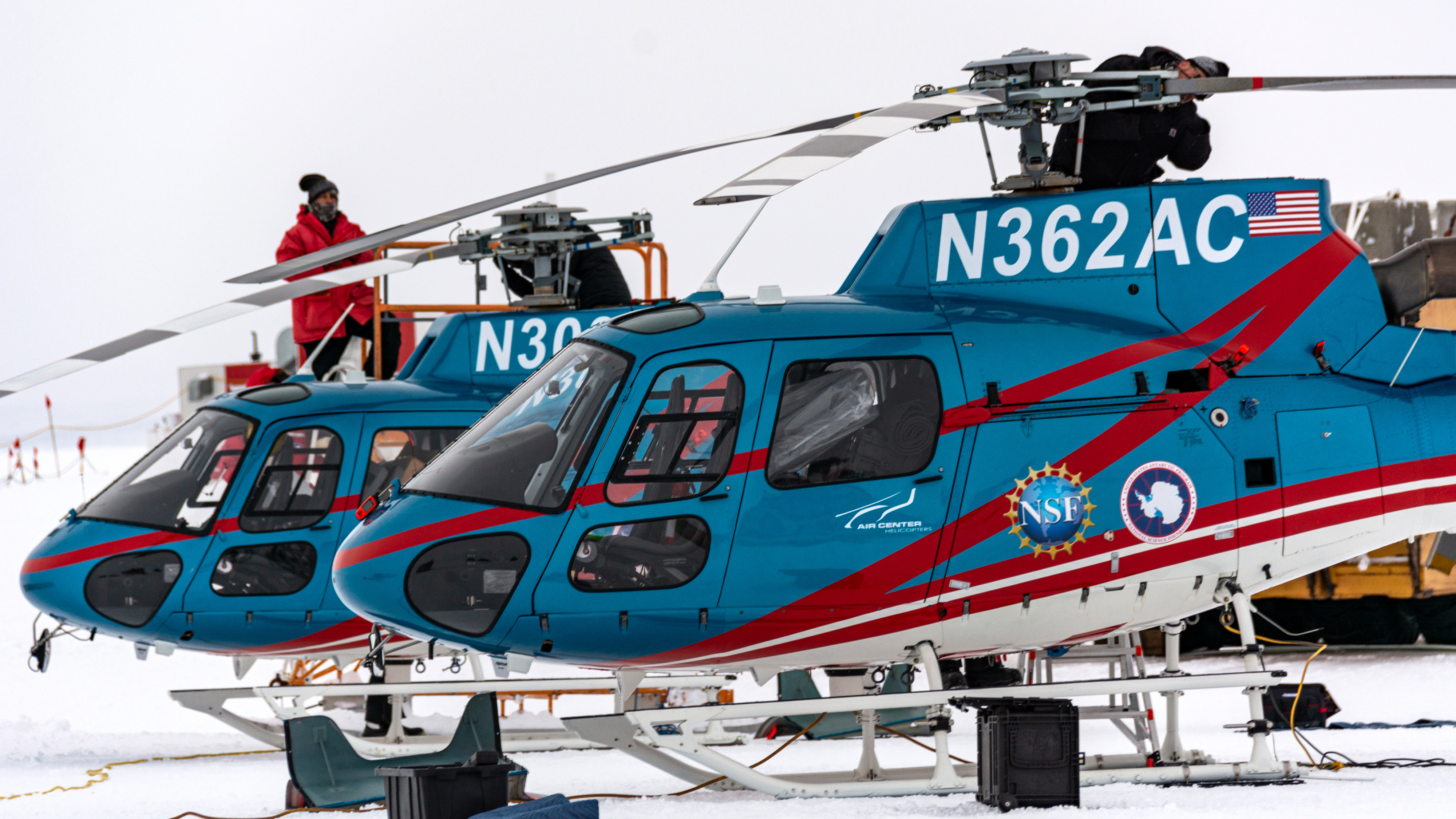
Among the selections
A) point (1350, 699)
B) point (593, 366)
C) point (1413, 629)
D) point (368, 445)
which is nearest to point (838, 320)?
point (593, 366)

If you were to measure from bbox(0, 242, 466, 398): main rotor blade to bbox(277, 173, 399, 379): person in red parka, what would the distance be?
3.42 meters

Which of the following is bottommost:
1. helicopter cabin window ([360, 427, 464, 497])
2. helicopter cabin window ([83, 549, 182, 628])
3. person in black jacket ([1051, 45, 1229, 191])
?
helicopter cabin window ([83, 549, 182, 628])

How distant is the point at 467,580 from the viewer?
6.04 meters

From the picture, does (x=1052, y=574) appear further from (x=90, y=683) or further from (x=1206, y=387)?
(x=90, y=683)

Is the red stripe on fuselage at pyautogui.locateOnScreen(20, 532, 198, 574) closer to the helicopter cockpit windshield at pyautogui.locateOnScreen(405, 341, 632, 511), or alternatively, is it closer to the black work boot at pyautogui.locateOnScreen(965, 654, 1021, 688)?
the helicopter cockpit windshield at pyautogui.locateOnScreen(405, 341, 632, 511)

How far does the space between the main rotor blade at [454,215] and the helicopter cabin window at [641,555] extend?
4.95 ft

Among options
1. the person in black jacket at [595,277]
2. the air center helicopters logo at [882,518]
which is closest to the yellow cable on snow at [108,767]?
the person in black jacket at [595,277]

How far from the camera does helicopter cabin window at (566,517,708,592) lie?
6.01 m

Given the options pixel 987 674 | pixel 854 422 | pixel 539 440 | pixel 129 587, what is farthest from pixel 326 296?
pixel 854 422

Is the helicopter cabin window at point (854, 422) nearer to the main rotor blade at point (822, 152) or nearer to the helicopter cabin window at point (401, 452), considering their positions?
the main rotor blade at point (822, 152)

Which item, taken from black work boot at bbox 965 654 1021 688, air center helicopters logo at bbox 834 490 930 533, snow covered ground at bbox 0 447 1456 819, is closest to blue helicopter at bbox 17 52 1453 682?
air center helicopters logo at bbox 834 490 930 533

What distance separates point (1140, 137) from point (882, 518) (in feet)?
8.63

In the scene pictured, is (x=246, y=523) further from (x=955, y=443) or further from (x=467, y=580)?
(x=955, y=443)

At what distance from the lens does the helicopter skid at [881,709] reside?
5.98 metres
